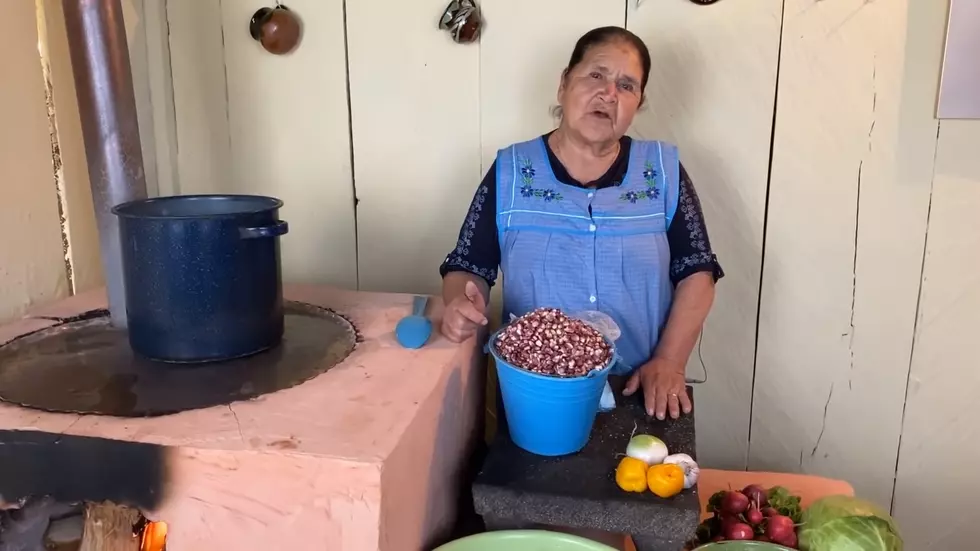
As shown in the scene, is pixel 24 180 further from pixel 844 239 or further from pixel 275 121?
pixel 844 239

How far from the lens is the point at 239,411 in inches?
34.2

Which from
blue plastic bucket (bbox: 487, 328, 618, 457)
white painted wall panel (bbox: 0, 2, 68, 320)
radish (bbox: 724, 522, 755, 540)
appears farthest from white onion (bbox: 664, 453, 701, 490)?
white painted wall panel (bbox: 0, 2, 68, 320)

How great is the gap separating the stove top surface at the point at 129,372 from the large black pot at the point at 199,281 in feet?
0.10

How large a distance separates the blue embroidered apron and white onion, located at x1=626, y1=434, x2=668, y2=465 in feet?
0.93

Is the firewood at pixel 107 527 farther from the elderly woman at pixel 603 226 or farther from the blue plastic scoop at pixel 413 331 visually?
the elderly woman at pixel 603 226

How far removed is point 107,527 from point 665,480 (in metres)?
0.65

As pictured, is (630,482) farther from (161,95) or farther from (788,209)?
(161,95)

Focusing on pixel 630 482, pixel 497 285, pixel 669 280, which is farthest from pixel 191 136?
pixel 630 482

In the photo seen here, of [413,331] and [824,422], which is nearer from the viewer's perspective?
[413,331]

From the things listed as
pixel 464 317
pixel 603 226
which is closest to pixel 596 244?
pixel 603 226

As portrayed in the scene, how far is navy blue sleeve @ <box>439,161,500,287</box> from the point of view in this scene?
1351mm

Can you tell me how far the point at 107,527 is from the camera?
0.90 m

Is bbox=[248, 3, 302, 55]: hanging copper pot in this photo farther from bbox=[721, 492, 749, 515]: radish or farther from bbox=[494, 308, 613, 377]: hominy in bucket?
bbox=[721, 492, 749, 515]: radish

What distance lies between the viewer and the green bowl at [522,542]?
3.13 ft
